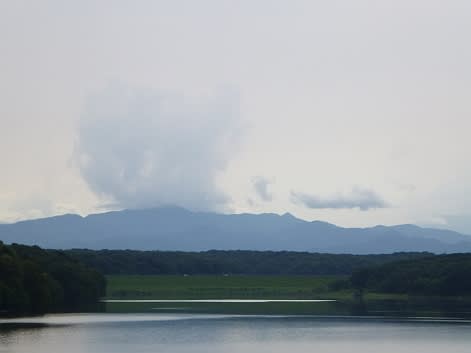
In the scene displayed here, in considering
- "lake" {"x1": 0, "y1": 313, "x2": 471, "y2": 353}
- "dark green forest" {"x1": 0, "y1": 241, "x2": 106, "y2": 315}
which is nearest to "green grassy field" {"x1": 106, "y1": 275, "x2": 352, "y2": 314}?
"dark green forest" {"x1": 0, "y1": 241, "x2": 106, "y2": 315}

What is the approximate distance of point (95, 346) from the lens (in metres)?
54.2

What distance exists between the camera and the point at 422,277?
423ft

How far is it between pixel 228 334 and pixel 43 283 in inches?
1218

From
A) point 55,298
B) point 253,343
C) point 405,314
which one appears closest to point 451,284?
point 405,314

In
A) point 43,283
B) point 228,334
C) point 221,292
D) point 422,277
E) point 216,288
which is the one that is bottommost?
point 228,334

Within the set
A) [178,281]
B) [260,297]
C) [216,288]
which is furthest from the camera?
[178,281]

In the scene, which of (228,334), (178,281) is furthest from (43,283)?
(178,281)

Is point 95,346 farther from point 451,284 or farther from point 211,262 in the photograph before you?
point 211,262

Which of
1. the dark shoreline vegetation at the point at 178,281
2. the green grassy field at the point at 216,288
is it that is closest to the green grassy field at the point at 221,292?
the green grassy field at the point at 216,288

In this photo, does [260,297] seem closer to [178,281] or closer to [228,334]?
[178,281]

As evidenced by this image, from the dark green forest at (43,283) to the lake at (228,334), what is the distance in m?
6.54

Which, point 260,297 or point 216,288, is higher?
point 216,288

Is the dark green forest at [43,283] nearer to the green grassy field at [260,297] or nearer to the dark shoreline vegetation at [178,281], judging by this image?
the dark shoreline vegetation at [178,281]

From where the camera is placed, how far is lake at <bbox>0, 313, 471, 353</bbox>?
5438 centimetres
